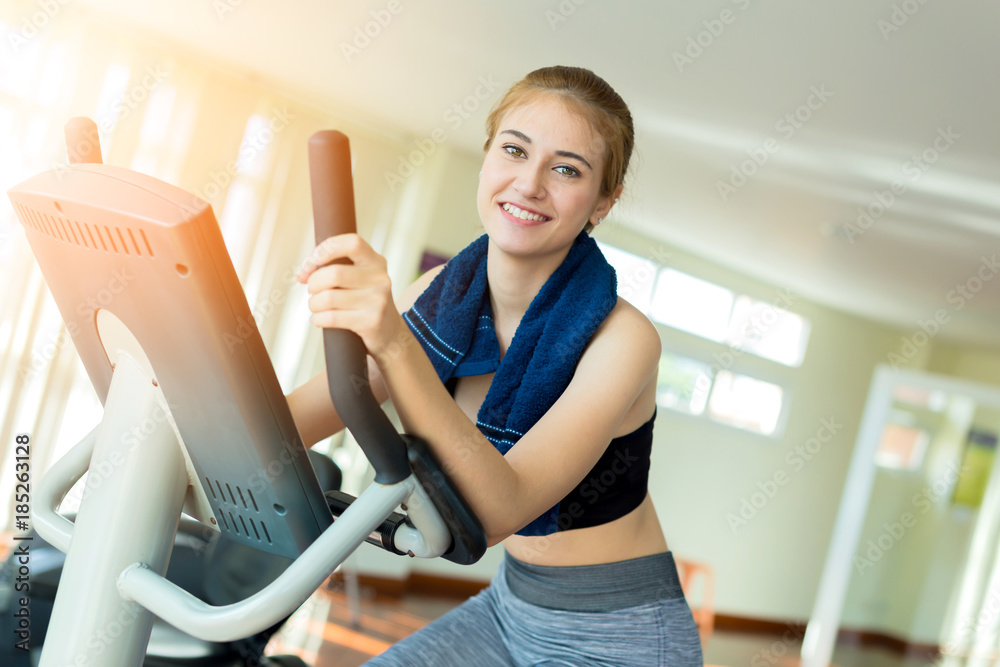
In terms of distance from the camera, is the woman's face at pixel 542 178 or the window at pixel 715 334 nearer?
the woman's face at pixel 542 178

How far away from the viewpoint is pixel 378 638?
3.97 meters

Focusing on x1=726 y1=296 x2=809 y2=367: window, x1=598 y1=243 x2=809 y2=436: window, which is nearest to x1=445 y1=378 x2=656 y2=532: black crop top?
x1=598 y1=243 x2=809 y2=436: window

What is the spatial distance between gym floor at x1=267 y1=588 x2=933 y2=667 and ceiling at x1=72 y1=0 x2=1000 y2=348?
247 cm

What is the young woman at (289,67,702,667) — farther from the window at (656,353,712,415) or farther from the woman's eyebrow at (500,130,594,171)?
the window at (656,353,712,415)

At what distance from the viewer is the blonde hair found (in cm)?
108

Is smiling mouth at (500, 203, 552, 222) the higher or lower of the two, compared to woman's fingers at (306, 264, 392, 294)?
higher

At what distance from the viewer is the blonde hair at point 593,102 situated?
1.08 m

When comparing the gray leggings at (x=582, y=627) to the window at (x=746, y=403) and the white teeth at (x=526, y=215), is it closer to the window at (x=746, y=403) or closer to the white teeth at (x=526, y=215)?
the white teeth at (x=526, y=215)

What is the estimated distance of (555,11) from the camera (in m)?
2.81

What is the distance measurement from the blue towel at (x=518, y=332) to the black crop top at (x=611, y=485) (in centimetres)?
8

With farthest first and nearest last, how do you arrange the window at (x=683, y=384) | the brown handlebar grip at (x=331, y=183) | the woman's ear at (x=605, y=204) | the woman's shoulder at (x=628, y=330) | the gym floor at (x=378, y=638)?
the window at (x=683, y=384) → the gym floor at (x=378, y=638) → the woman's ear at (x=605, y=204) → the woman's shoulder at (x=628, y=330) → the brown handlebar grip at (x=331, y=183)

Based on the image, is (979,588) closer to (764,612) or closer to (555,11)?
(764,612)

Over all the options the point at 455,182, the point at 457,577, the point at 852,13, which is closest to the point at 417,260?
the point at 455,182

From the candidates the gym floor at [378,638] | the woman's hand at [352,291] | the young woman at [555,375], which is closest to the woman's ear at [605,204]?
the young woman at [555,375]
